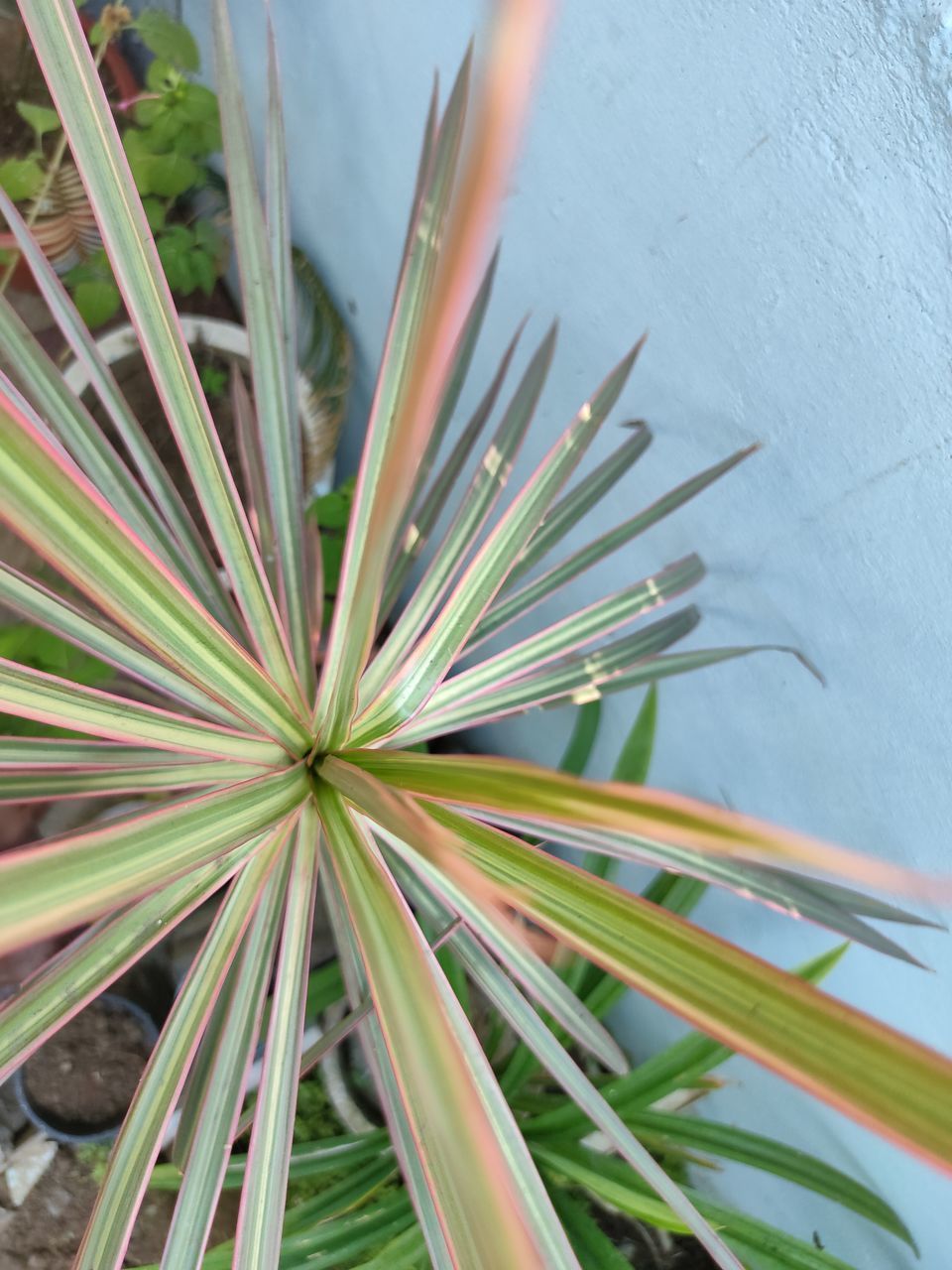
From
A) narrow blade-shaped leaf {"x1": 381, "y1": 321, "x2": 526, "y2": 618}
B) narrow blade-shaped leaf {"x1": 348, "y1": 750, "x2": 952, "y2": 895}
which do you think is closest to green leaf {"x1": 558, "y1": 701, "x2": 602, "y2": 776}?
narrow blade-shaped leaf {"x1": 381, "y1": 321, "x2": 526, "y2": 618}

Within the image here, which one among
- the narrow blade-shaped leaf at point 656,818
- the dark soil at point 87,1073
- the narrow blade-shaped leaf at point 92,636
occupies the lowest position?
the dark soil at point 87,1073

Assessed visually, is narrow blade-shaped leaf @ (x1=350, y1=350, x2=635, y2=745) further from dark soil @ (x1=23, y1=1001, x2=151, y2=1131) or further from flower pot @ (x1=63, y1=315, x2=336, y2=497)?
dark soil @ (x1=23, y1=1001, x2=151, y2=1131)

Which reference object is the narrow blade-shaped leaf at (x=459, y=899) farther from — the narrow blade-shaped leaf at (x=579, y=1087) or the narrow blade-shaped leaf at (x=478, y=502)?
the narrow blade-shaped leaf at (x=478, y=502)

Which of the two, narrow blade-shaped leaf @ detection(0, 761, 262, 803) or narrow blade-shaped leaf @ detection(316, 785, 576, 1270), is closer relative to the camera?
narrow blade-shaped leaf @ detection(316, 785, 576, 1270)

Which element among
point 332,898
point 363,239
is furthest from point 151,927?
point 363,239

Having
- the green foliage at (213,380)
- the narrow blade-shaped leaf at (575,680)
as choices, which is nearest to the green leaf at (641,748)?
the narrow blade-shaped leaf at (575,680)
